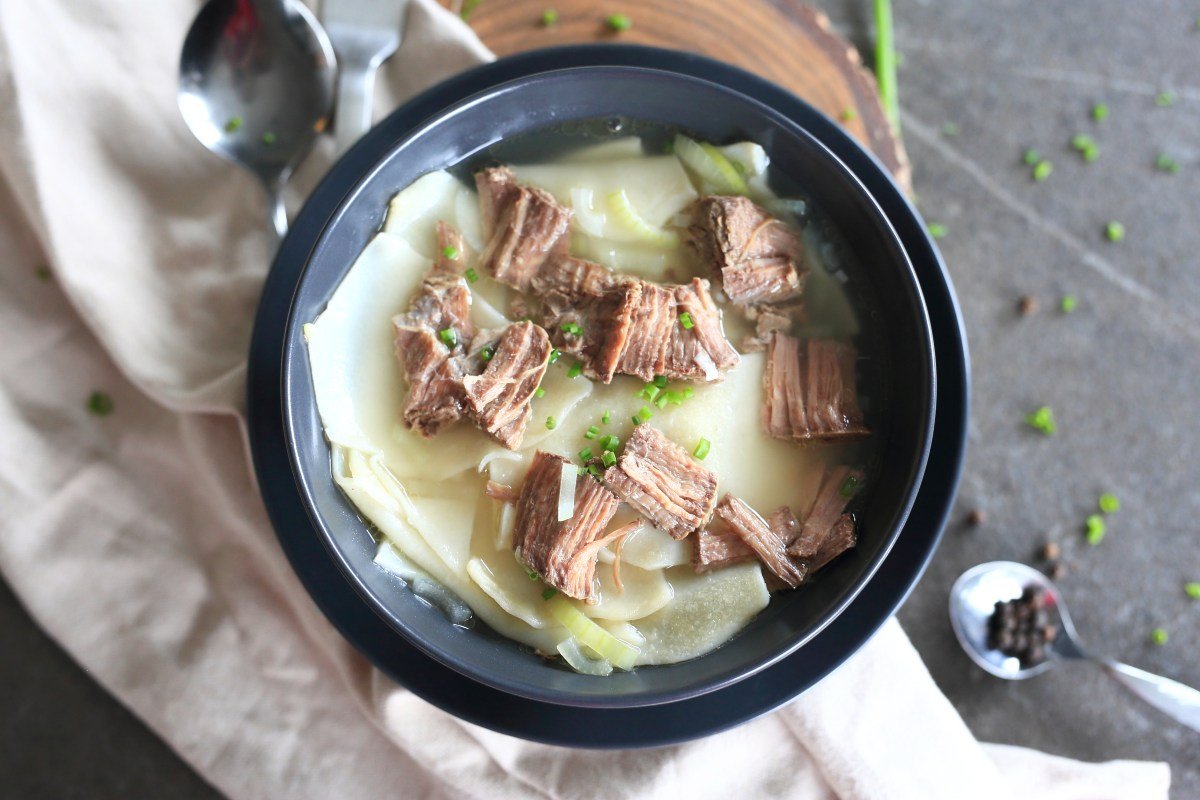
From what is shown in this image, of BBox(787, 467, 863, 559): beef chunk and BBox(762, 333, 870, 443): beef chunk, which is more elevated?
BBox(762, 333, 870, 443): beef chunk

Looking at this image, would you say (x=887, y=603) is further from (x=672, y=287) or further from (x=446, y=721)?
(x=446, y=721)

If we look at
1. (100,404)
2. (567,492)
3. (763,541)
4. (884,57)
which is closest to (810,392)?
(763,541)

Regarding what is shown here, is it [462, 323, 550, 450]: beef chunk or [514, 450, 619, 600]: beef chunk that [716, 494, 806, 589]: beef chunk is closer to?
[514, 450, 619, 600]: beef chunk

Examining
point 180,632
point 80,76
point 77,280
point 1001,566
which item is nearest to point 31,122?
point 80,76

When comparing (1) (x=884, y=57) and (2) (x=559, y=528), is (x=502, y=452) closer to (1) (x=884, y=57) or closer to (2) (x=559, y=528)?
(2) (x=559, y=528)

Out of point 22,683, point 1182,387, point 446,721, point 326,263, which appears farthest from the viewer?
point 1182,387

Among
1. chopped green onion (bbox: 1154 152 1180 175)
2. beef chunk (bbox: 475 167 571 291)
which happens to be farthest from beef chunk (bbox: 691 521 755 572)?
Answer: chopped green onion (bbox: 1154 152 1180 175)
